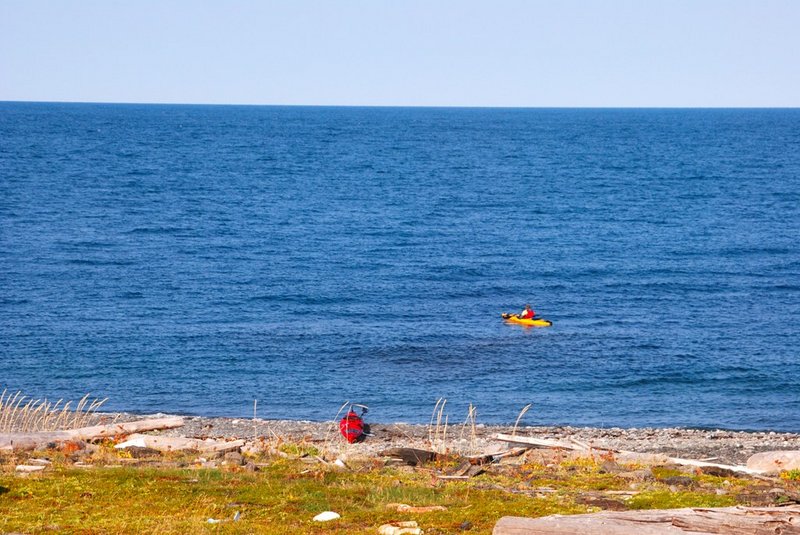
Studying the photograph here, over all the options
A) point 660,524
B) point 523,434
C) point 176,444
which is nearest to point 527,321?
point 523,434

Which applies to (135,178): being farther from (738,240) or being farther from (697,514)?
(697,514)

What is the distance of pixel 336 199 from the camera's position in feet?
334

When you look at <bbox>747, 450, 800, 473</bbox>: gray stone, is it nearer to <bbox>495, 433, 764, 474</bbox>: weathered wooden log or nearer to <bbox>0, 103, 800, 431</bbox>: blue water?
<bbox>495, 433, 764, 474</bbox>: weathered wooden log

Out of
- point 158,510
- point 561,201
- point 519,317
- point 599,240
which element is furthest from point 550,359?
point 561,201

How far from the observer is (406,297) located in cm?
5191

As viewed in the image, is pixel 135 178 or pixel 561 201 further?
pixel 135 178

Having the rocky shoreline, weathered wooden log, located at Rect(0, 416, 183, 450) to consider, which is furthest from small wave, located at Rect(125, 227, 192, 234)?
weathered wooden log, located at Rect(0, 416, 183, 450)

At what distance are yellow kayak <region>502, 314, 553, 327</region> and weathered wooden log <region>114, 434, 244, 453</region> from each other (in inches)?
1045

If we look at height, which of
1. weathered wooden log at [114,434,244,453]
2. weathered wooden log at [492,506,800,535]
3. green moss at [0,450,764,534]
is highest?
weathered wooden log at [492,506,800,535]

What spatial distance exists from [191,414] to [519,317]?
715 inches

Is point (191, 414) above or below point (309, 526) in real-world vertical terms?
below

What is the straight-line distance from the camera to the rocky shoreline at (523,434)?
2450 centimetres

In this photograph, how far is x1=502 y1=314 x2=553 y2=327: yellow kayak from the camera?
4438cm

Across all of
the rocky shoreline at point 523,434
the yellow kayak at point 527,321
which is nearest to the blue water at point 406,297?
the yellow kayak at point 527,321
